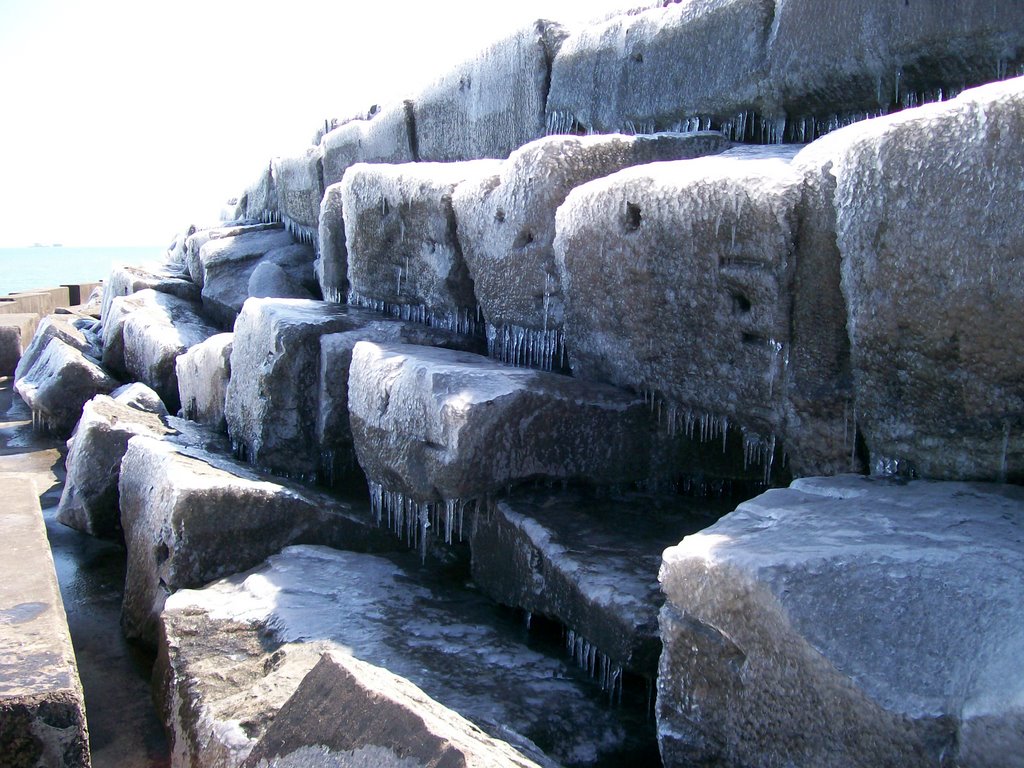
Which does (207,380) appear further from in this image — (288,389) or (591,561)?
(591,561)

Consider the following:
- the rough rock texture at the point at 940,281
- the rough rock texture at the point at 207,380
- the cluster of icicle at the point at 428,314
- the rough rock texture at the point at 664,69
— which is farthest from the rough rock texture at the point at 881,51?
the rough rock texture at the point at 207,380

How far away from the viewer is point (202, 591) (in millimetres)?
3582

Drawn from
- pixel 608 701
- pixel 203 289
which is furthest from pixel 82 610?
pixel 203 289

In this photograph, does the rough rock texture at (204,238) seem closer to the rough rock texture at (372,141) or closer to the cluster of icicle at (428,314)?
the rough rock texture at (372,141)

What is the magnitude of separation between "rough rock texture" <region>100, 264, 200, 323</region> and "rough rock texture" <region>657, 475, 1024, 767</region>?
7946 mm

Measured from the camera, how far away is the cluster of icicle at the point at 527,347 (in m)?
3.97

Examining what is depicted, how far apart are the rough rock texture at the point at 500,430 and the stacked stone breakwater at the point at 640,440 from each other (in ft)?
0.05

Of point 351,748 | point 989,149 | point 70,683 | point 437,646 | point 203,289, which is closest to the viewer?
point 351,748

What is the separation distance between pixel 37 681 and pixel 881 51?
11.6ft

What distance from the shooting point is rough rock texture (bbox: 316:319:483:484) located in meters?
4.56

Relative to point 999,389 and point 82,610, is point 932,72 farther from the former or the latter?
point 82,610

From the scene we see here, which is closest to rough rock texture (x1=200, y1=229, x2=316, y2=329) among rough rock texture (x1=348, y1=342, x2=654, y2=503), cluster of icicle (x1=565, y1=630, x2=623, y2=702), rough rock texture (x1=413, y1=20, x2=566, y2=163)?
rough rock texture (x1=413, y1=20, x2=566, y2=163)

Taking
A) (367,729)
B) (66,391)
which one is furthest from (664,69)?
(66,391)

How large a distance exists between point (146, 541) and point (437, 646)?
1566mm
